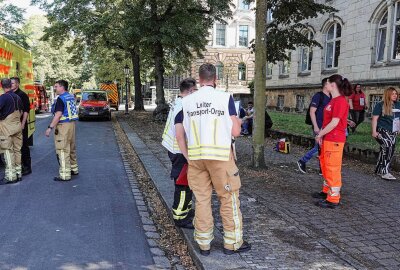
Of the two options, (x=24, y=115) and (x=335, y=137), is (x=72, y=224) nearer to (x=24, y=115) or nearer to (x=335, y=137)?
(x=24, y=115)

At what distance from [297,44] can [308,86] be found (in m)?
14.3

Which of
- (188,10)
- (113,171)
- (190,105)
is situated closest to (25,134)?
(113,171)

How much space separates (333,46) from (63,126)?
18.5 m

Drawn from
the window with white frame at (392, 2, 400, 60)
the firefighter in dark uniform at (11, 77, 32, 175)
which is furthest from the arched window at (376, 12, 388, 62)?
the firefighter in dark uniform at (11, 77, 32, 175)

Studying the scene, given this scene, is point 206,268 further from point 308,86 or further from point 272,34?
point 308,86

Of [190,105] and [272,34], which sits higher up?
[272,34]

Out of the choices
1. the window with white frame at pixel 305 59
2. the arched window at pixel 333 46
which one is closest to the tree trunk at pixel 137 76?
the window with white frame at pixel 305 59

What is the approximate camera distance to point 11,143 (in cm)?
A: 752

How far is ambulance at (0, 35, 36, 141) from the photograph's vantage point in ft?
28.5

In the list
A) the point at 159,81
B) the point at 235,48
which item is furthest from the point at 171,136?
the point at 235,48

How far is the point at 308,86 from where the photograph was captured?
2423cm

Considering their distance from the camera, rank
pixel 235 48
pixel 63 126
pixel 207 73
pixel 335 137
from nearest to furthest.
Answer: pixel 207 73 < pixel 335 137 < pixel 63 126 < pixel 235 48

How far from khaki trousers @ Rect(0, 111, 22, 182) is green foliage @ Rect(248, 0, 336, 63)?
20.9 feet

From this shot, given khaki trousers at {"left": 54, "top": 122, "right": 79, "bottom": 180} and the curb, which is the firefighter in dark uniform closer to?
khaki trousers at {"left": 54, "top": 122, "right": 79, "bottom": 180}
